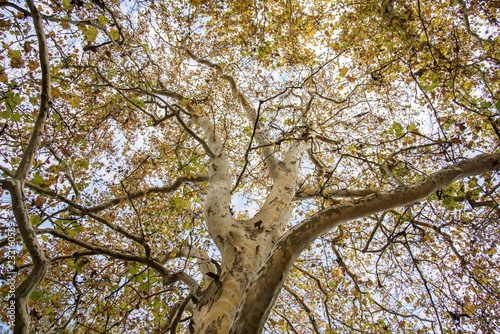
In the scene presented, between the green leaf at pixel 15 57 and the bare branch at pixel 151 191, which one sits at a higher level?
the bare branch at pixel 151 191

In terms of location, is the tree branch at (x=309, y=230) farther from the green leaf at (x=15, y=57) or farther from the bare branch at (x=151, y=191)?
the bare branch at (x=151, y=191)

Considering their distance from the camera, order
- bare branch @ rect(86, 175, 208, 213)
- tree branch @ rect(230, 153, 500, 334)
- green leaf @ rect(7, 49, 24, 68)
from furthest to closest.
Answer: bare branch @ rect(86, 175, 208, 213), green leaf @ rect(7, 49, 24, 68), tree branch @ rect(230, 153, 500, 334)

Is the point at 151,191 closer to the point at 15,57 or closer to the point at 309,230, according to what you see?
the point at 15,57

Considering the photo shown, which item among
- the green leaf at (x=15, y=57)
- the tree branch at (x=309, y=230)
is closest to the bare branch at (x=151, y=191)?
the green leaf at (x=15, y=57)

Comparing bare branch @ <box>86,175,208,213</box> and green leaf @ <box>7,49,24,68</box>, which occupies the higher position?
bare branch @ <box>86,175,208,213</box>

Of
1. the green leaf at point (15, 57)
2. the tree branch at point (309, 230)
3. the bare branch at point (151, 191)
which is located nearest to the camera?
the tree branch at point (309, 230)

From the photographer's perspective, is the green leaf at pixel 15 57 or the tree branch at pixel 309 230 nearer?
the tree branch at pixel 309 230

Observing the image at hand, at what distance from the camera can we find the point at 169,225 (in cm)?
557

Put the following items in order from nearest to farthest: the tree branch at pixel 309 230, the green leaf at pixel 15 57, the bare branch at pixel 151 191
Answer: the tree branch at pixel 309 230 < the green leaf at pixel 15 57 < the bare branch at pixel 151 191

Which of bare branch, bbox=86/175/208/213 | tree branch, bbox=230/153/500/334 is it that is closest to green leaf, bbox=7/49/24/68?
bare branch, bbox=86/175/208/213

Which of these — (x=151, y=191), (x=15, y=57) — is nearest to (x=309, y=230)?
(x=15, y=57)

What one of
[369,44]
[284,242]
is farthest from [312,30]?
[284,242]

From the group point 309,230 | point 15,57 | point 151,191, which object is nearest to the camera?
point 309,230

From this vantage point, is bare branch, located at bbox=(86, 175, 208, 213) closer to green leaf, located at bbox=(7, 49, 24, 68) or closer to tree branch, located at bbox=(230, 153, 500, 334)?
green leaf, located at bbox=(7, 49, 24, 68)
